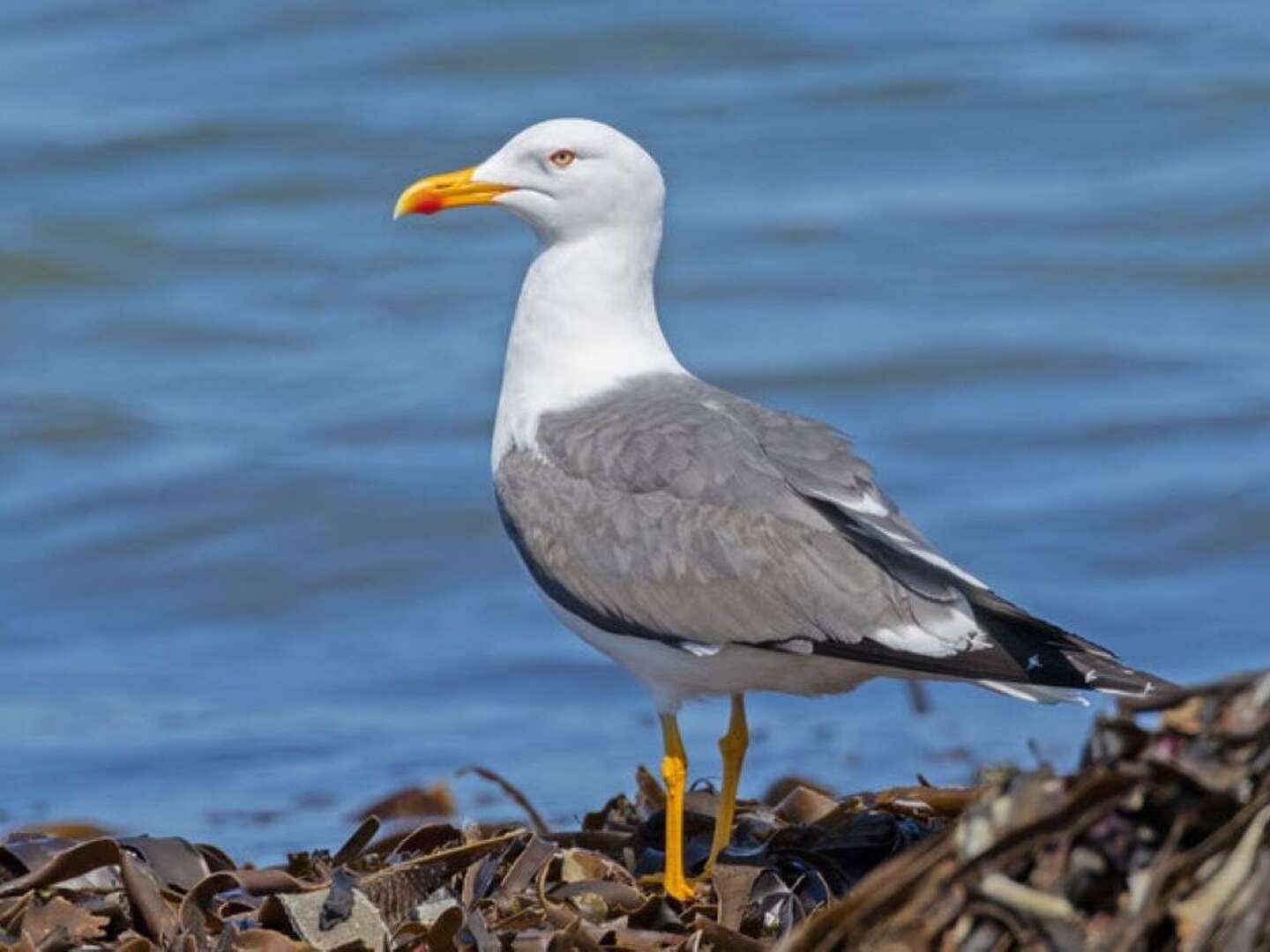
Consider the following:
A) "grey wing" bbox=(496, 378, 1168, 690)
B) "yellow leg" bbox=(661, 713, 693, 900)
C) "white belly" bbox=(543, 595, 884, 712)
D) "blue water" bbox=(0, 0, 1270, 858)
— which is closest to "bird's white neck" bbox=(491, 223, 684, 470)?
"grey wing" bbox=(496, 378, 1168, 690)

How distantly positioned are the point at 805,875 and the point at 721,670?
21.8 inches

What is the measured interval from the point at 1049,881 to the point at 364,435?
8.25 m

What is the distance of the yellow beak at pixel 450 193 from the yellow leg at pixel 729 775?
1.33 metres

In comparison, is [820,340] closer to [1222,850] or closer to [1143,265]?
[1143,265]

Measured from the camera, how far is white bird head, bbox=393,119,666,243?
592cm

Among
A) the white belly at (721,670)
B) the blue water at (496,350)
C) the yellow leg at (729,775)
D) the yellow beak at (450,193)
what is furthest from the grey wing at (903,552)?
the blue water at (496,350)

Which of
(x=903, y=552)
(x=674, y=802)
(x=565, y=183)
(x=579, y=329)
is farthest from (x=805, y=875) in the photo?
(x=565, y=183)

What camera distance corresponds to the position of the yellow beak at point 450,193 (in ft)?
19.5

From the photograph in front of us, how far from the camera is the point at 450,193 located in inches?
236

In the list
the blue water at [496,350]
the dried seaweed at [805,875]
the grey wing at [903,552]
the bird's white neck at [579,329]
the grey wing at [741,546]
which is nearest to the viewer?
the dried seaweed at [805,875]

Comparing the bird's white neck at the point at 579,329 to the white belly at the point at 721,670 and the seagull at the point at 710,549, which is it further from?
the white belly at the point at 721,670

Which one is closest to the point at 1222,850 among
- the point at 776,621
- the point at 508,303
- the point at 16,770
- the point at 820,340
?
the point at 776,621

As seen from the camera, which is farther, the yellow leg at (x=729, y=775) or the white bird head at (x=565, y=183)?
the white bird head at (x=565, y=183)

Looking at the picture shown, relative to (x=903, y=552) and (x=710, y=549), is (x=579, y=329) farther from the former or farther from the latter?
(x=903, y=552)
